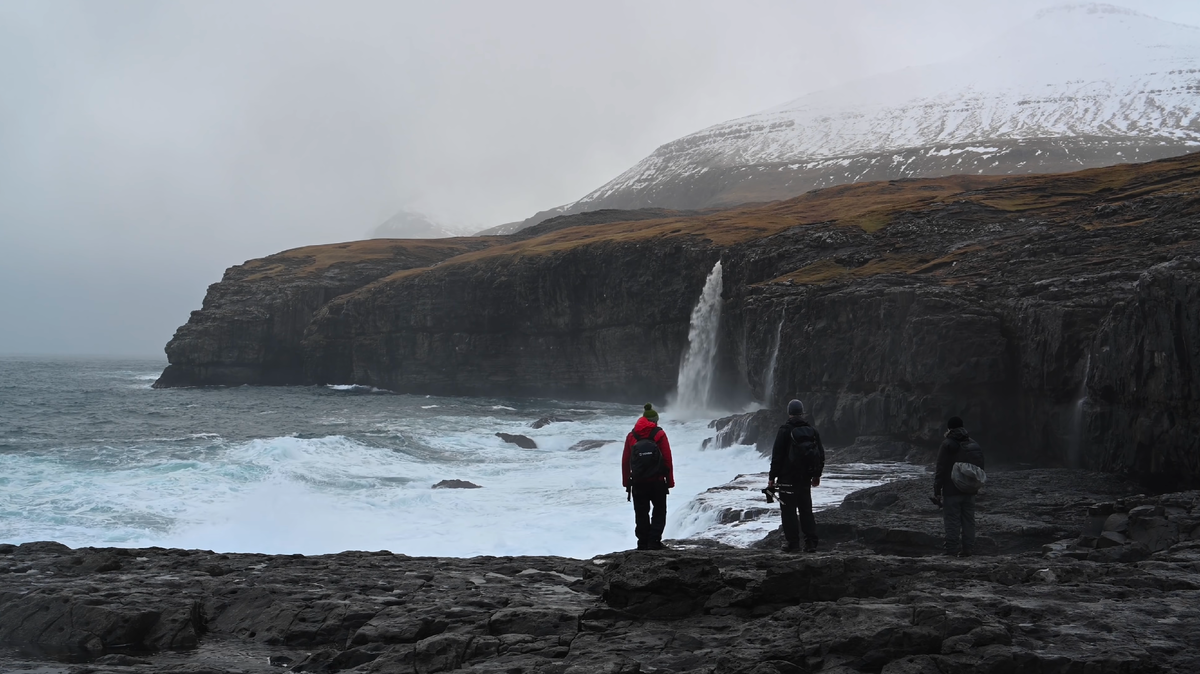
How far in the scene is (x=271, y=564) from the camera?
14180mm

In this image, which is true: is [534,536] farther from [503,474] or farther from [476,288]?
[476,288]

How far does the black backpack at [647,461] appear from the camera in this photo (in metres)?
Answer: 12.9

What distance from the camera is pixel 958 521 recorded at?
13.2 meters

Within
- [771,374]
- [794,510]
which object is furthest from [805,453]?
[771,374]

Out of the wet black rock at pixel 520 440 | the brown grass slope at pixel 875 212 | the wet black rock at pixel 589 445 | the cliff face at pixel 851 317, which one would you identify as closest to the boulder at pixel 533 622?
the cliff face at pixel 851 317

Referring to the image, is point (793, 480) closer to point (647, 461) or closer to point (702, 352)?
point (647, 461)

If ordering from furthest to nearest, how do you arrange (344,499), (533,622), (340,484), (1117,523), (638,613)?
(340,484) < (344,499) < (1117,523) < (533,622) < (638,613)

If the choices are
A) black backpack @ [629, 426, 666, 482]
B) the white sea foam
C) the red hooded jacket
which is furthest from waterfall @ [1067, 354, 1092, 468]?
black backpack @ [629, 426, 666, 482]

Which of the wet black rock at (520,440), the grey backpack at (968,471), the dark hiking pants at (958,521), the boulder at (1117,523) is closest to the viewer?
the grey backpack at (968,471)

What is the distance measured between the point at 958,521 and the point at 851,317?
24.0m

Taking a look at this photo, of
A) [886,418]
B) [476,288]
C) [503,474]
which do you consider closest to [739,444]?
[886,418]

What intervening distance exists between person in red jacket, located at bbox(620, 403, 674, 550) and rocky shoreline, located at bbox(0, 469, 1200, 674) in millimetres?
883

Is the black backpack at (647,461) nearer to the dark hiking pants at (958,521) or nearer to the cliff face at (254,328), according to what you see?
the dark hiking pants at (958,521)

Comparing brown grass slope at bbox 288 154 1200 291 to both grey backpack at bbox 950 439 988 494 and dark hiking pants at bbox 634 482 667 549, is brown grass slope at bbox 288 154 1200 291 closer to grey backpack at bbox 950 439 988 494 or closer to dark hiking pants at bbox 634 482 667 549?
grey backpack at bbox 950 439 988 494
